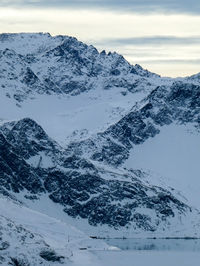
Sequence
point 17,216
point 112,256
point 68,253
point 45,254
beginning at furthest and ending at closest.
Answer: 1. point 17,216
2. point 112,256
3. point 68,253
4. point 45,254

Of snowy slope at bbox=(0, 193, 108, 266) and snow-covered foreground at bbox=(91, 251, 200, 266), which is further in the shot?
snow-covered foreground at bbox=(91, 251, 200, 266)

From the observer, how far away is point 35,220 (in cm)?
16638

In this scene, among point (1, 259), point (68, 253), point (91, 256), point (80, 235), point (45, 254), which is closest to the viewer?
point (1, 259)

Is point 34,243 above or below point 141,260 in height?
above

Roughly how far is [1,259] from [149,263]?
40.3 meters

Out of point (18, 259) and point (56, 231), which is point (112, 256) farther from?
point (18, 259)

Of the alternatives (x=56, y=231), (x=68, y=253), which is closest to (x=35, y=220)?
(x=56, y=231)

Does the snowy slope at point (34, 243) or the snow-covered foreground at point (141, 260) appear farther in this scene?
the snow-covered foreground at point (141, 260)

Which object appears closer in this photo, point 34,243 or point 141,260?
point 34,243

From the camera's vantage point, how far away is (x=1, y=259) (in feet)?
369

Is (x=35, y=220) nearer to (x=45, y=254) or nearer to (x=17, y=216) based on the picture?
(x=17, y=216)

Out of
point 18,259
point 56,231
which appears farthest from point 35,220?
point 18,259

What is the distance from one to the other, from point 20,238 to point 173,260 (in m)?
45.1

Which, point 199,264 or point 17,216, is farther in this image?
point 17,216
